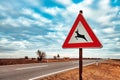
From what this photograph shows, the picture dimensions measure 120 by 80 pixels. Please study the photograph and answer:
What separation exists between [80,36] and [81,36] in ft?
0.12

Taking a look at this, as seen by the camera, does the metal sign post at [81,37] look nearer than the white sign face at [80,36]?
Yes

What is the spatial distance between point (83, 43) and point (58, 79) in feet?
25.3

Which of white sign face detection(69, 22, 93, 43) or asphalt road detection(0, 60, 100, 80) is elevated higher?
white sign face detection(69, 22, 93, 43)

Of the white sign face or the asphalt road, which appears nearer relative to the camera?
the white sign face

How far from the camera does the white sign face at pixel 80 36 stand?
6.78m

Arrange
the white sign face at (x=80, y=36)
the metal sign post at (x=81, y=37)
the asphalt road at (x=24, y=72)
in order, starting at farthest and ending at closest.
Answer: the asphalt road at (x=24, y=72)
the white sign face at (x=80, y=36)
the metal sign post at (x=81, y=37)

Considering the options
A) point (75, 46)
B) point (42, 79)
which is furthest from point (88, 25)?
point (42, 79)

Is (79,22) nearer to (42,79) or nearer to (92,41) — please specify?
(92,41)

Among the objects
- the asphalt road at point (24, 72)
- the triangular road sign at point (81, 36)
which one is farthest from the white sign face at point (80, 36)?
the asphalt road at point (24, 72)

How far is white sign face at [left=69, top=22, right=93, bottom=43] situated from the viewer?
6.78 m

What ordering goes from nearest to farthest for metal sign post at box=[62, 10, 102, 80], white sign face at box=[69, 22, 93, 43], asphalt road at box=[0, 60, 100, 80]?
1. metal sign post at box=[62, 10, 102, 80]
2. white sign face at box=[69, 22, 93, 43]
3. asphalt road at box=[0, 60, 100, 80]

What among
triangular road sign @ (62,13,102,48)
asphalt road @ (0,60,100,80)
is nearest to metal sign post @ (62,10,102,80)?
triangular road sign @ (62,13,102,48)

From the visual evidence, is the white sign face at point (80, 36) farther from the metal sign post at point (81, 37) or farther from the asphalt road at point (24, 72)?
the asphalt road at point (24, 72)

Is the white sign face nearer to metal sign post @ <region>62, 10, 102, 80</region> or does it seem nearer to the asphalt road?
metal sign post @ <region>62, 10, 102, 80</region>
